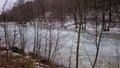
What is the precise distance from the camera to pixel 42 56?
40.5 feet

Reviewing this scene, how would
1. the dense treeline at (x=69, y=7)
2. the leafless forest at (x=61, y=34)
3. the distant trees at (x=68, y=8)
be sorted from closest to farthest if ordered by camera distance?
the leafless forest at (x=61, y=34) → the distant trees at (x=68, y=8) → the dense treeline at (x=69, y=7)

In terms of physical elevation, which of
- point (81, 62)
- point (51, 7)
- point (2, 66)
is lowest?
point (81, 62)

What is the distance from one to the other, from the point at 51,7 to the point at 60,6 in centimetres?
214

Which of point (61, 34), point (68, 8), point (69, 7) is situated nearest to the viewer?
point (61, 34)

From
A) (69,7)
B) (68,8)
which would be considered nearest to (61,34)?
(69,7)

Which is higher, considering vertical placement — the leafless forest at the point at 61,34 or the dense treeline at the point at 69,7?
the dense treeline at the point at 69,7

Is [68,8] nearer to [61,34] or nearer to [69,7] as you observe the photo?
[69,7]

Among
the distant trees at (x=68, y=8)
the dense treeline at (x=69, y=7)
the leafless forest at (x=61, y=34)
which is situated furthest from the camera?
the dense treeline at (x=69, y=7)

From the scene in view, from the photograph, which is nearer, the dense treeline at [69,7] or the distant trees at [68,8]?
the distant trees at [68,8]

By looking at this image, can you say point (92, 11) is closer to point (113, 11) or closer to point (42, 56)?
point (113, 11)

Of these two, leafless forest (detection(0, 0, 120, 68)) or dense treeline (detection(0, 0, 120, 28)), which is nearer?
leafless forest (detection(0, 0, 120, 68))

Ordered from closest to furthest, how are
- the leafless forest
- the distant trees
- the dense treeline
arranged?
the leafless forest, the distant trees, the dense treeline

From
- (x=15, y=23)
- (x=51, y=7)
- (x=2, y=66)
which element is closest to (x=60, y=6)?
(x=51, y=7)

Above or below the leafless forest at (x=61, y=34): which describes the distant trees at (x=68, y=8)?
above
